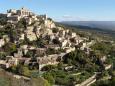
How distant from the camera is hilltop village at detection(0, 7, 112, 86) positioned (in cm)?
3594

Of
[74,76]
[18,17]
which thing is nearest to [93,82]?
[74,76]

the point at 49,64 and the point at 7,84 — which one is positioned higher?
the point at 7,84

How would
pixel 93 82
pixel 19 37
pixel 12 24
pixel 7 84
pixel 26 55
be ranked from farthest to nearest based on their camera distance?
1. pixel 12 24
2. pixel 19 37
3. pixel 26 55
4. pixel 93 82
5. pixel 7 84

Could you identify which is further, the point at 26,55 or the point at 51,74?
the point at 26,55

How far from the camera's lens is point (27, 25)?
151 feet

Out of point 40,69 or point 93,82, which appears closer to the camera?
point 93,82

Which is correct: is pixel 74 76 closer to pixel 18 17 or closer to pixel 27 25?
pixel 27 25

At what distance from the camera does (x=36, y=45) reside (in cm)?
4209

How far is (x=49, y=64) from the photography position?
120 feet

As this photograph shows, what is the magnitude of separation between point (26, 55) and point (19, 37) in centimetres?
412

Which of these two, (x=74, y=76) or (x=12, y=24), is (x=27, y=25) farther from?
(x=74, y=76)

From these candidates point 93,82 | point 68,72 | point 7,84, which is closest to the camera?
point 7,84

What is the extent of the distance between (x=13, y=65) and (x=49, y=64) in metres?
3.52

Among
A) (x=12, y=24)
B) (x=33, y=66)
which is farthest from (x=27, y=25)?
(x=33, y=66)
